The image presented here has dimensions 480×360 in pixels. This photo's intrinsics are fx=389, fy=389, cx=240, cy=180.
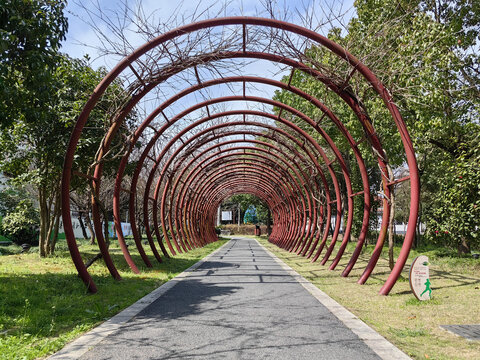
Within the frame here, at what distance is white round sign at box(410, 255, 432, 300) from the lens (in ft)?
19.9

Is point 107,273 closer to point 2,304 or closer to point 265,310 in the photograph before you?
point 2,304

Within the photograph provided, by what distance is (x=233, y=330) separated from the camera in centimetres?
445

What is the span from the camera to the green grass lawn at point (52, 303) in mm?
3841

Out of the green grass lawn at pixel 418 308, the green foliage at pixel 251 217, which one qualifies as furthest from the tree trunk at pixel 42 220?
the green foliage at pixel 251 217

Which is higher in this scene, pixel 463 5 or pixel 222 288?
pixel 463 5

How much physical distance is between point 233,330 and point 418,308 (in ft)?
9.70

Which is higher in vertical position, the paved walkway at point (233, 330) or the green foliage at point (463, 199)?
the green foliage at point (463, 199)

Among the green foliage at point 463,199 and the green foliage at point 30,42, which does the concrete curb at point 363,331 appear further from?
the green foliage at point 30,42

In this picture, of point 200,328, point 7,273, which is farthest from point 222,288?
point 7,273

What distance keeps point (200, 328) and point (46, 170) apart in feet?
26.3

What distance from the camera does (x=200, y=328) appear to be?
4.52 meters

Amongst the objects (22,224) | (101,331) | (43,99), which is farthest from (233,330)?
(22,224)

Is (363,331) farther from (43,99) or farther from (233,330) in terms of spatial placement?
(43,99)

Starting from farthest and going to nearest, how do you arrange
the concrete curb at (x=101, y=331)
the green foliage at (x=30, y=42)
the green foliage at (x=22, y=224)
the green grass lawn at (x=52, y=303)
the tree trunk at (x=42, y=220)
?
the green foliage at (x=22, y=224)
the tree trunk at (x=42, y=220)
the green foliage at (x=30, y=42)
the green grass lawn at (x=52, y=303)
the concrete curb at (x=101, y=331)
